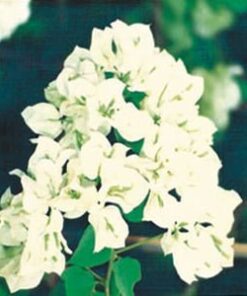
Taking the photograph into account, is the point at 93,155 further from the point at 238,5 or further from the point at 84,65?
the point at 238,5

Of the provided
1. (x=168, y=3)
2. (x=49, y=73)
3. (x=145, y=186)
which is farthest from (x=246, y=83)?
(x=145, y=186)

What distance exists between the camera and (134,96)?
2.74 ft

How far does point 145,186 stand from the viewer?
80 centimetres

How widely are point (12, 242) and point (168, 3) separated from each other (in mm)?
485

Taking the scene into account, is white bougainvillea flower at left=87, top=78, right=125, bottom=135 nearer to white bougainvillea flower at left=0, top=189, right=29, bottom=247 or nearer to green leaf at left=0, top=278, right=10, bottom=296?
white bougainvillea flower at left=0, top=189, right=29, bottom=247

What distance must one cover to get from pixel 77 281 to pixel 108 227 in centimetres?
9

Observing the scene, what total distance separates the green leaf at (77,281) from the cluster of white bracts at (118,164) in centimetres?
4

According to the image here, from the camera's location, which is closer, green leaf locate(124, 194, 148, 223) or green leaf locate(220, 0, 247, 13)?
green leaf locate(124, 194, 148, 223)

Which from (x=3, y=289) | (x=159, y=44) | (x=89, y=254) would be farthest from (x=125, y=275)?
(x=159, y=44)

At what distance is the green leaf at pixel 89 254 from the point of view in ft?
2.83

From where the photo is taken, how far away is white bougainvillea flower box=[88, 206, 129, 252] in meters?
0.81

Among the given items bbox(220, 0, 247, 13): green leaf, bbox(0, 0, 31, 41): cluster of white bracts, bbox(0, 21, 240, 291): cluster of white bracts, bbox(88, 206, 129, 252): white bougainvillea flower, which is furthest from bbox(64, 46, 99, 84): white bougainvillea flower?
bbox(220, 0, 247, 13): green leaf

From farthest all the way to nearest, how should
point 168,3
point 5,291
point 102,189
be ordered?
point 168,3, point 5,291, point 102,189

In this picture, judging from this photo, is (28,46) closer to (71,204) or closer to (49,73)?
(49,73)
